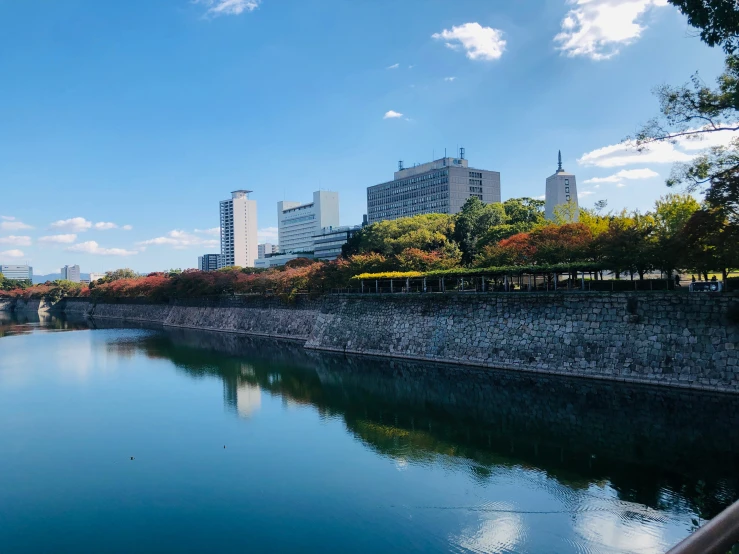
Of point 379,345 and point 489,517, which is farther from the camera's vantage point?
point 379,345

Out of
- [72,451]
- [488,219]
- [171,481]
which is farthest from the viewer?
[488,219]

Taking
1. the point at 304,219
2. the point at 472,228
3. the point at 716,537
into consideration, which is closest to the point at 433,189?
the point at 304,219

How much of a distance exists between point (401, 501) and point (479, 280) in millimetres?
20436

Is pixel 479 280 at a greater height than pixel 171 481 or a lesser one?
greater

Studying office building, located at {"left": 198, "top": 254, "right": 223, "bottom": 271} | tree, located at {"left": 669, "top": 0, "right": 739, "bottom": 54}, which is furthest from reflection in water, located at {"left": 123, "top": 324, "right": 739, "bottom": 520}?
office building, located at {"left": 198, "top": 254, "right": 223, "bottom": 271}

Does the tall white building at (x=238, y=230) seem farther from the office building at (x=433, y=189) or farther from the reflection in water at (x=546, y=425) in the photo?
the reflection in water at (x=546, y=425)

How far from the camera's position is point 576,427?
16406mm

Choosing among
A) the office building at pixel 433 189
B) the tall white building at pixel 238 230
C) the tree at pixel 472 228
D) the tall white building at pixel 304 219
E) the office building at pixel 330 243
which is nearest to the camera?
the tree at pixel 472 228

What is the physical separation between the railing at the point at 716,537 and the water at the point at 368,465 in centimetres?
801

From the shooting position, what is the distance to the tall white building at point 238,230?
15900cm

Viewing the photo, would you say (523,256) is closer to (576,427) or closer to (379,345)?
(379,345)

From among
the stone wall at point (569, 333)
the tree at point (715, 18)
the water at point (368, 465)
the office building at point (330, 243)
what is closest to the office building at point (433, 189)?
the office building at point (330, 243)

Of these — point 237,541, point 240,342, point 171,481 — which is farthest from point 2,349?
point 237,541

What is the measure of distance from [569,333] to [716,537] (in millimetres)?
21195
